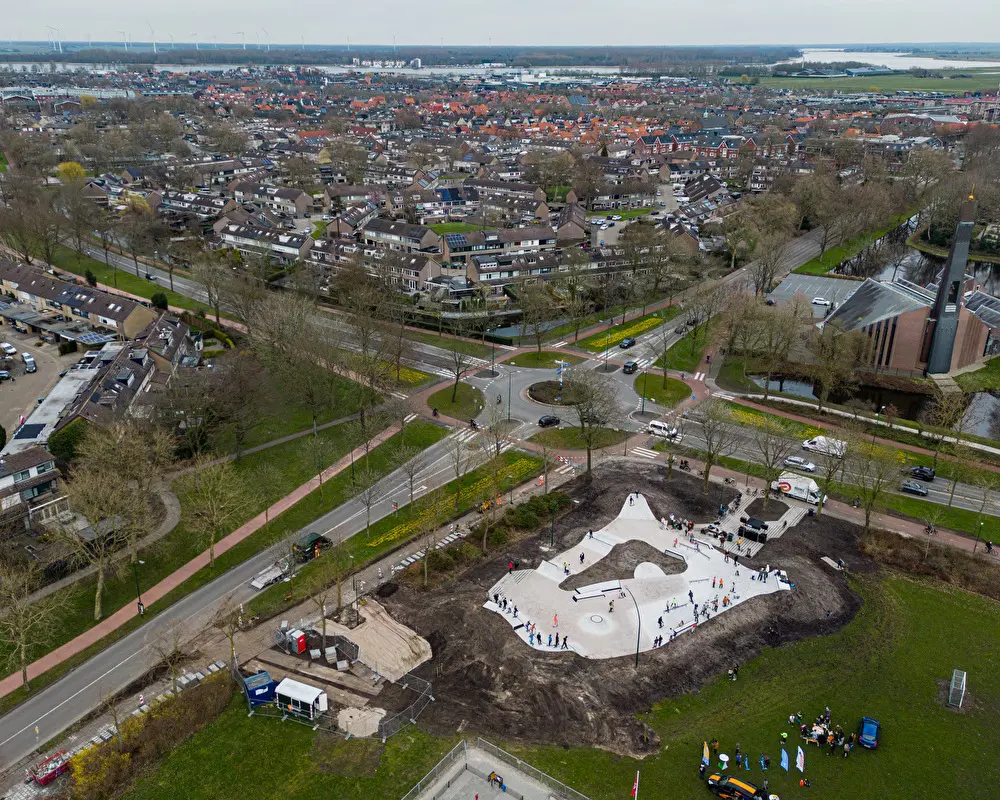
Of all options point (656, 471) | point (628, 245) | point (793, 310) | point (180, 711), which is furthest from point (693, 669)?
point (628, 245)

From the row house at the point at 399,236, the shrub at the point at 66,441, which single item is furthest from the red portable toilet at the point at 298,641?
the row house at the point at 399,236

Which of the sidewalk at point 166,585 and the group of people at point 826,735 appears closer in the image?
the group of people at point 826,735

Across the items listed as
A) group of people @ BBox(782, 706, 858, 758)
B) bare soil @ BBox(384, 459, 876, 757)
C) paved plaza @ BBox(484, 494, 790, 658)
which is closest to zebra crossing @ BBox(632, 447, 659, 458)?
bare soil @ BBox(384, 459, 876, 757)

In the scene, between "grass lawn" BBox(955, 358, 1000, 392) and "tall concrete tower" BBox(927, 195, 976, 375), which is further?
"grass lawn" BBox(955, 358, 1000, 392)

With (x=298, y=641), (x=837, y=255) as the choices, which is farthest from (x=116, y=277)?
(x=837, y=255)

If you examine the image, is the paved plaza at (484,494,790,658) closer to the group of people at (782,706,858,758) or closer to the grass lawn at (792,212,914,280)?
the group of people at (782,706,858,758)

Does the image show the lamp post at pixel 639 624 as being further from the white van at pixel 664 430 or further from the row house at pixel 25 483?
the row house at pixel 25 483
